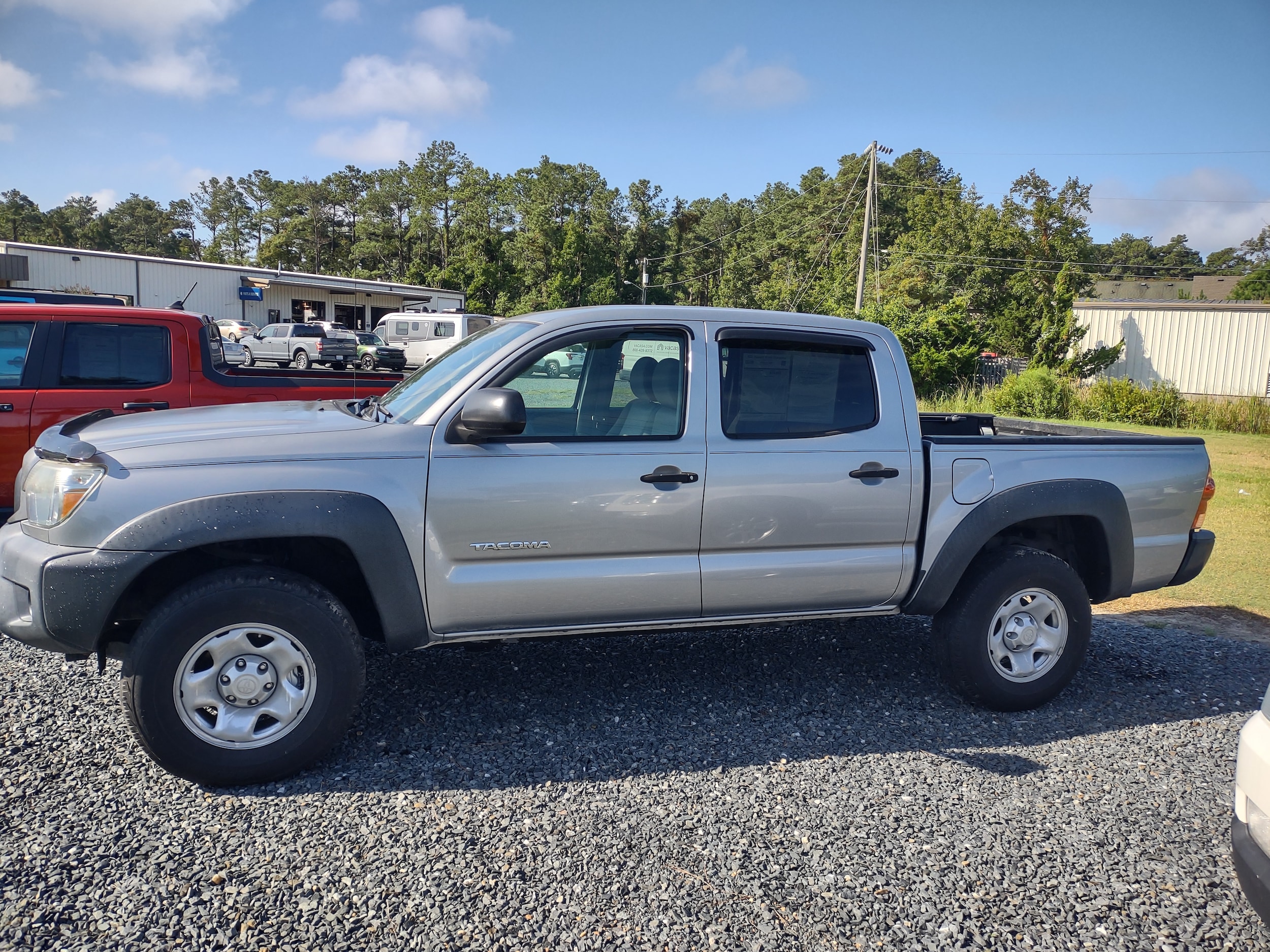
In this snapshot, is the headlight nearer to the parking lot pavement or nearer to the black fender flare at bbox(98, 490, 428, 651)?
the black fender flare at bbox(98, 490, 428, 651)

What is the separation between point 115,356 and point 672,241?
83.0m

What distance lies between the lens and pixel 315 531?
11.4 feet

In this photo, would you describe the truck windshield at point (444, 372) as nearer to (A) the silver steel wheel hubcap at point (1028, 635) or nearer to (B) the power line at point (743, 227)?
(A) the silver steel wheel hubcap at point (1028, 635)

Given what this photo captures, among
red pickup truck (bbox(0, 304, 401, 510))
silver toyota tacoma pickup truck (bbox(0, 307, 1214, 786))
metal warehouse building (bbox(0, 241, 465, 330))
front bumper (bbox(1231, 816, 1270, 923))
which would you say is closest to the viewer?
front bumper (bbox(1231, 816, 1270, 923))

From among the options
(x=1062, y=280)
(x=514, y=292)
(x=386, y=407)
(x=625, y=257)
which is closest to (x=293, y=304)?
(x=514, y=292)

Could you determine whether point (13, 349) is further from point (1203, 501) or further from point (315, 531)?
point (1203, 501)

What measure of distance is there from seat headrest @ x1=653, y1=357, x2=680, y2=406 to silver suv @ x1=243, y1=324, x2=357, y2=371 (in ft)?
104

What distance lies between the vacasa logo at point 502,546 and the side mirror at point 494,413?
44 cm

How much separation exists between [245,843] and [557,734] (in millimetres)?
1378

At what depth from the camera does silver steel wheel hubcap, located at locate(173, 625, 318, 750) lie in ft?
11.2

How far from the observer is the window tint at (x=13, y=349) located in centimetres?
661

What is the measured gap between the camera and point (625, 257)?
80875mm

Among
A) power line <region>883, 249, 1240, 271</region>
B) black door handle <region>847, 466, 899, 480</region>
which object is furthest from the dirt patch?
power line <region>883, 249, 1240, 271</region>

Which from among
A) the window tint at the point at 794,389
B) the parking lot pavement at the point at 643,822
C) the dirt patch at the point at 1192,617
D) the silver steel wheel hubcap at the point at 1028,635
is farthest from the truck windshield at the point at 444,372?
the dirt patch at the point at 1192,617
